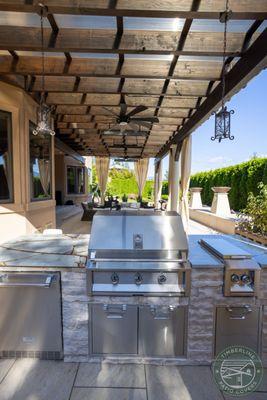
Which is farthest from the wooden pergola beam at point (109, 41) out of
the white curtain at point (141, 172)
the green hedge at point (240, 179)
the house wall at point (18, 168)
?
the white curtain at point (141, 172)

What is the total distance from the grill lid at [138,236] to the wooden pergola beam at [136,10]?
1.79m

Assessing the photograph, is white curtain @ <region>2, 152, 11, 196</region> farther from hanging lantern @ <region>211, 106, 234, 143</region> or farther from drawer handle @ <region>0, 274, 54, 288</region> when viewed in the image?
hanging lantern @ <region>211, 106, 234, 143</region>

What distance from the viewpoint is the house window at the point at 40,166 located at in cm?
437

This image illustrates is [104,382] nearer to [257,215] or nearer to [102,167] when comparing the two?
[257,215]

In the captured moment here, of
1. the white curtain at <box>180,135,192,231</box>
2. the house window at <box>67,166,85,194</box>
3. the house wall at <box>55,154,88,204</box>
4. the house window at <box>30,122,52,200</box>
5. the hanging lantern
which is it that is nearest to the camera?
the hanging lantern

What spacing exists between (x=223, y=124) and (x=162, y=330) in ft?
7.08

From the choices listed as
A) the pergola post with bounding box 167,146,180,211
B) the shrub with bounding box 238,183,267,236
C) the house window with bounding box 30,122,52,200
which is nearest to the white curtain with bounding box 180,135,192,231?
the pergola post with bounding box 167,146,180,211

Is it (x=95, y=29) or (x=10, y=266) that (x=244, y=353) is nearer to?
(x=10, y=266)

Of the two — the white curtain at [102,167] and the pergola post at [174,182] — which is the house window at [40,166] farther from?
the white curtain at [102,167]

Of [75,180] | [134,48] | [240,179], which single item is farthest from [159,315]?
[75,180]

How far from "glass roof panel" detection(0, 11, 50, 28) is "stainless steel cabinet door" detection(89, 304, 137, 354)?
2870 mm

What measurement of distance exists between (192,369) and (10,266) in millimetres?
1631

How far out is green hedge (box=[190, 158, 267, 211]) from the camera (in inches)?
325

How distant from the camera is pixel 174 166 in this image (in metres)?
7.37
